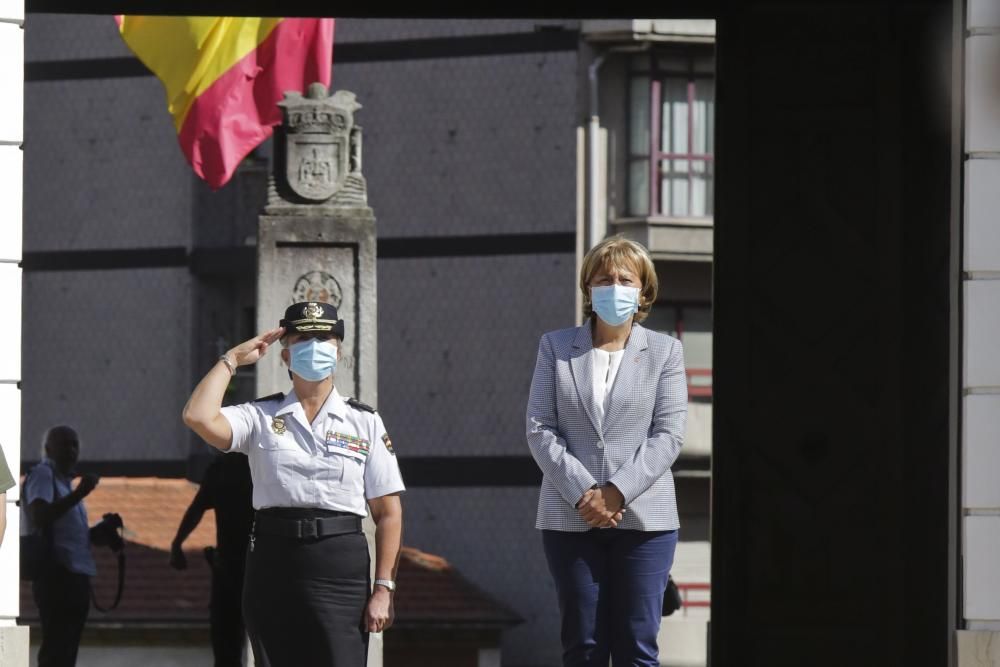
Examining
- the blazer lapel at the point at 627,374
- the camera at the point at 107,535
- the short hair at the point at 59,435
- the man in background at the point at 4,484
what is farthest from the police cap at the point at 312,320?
the camera at the point at 107,535

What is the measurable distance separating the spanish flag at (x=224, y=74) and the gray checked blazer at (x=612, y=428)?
459 inches

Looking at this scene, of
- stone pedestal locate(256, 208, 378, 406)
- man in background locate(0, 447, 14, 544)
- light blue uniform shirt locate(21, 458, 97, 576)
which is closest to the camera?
man in background locate(0, 447, 14, 544)

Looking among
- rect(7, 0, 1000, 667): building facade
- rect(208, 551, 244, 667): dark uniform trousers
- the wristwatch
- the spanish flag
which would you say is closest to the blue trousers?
the wristwatch

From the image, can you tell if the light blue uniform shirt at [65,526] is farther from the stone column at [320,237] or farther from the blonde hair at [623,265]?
the blonde hair at [623,265]

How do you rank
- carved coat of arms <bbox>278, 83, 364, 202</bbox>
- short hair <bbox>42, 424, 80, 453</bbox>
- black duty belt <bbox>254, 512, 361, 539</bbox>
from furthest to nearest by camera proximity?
carved coat of arms <bbox>278, 83, 364, 202</bbox> → short hair <bbox>42, 424, 80, 453</bbox> → black duty belt <bbox>254, 512, 361, 539</bbox>

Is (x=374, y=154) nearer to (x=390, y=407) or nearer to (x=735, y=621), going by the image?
(x=390, y=407)

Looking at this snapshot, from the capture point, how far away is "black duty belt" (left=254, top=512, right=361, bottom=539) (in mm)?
6723

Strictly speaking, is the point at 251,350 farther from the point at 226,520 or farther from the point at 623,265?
the point at 226,520

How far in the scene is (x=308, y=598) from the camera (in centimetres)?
673

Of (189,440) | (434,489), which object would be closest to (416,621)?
(434,489)

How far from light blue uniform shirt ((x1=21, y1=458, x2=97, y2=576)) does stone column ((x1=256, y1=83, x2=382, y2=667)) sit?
9.81 feet

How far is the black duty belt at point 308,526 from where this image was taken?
22.1 ft

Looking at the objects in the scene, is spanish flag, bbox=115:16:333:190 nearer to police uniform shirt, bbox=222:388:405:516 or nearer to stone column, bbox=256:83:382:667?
stone column, bbox=256:83:382:667

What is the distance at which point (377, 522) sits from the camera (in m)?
6.84
